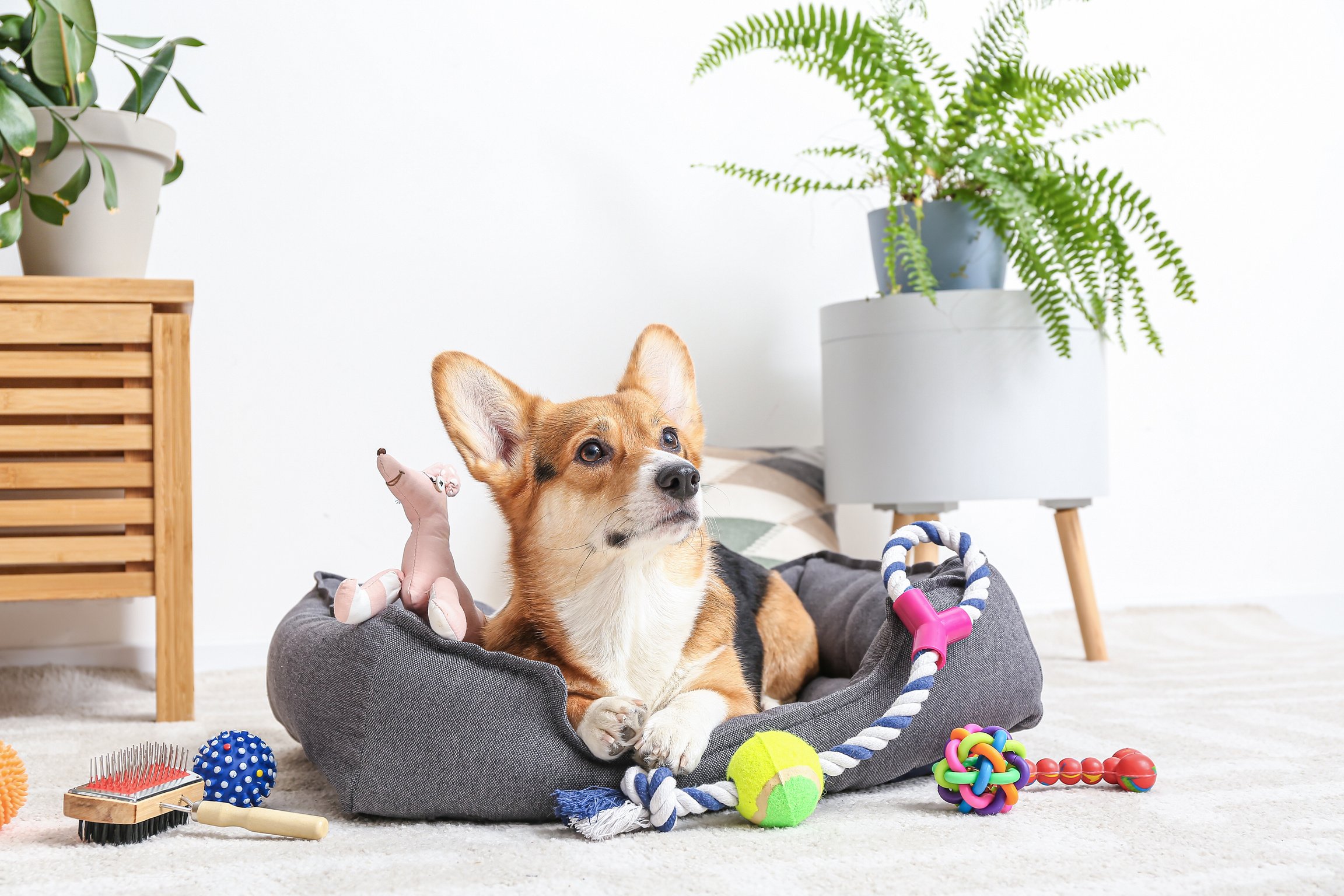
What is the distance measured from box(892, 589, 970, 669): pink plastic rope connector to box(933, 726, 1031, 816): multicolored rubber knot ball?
0.10 meters

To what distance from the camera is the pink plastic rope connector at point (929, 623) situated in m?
1.25

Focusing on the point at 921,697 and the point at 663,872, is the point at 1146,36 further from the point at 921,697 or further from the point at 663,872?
the point at 663,872

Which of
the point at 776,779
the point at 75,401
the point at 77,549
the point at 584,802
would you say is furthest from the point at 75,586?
the point at 776,779

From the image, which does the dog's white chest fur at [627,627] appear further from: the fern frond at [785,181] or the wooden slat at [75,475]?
the fern frond at [785,181]

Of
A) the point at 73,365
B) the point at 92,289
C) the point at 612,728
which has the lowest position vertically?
the point at 612,728

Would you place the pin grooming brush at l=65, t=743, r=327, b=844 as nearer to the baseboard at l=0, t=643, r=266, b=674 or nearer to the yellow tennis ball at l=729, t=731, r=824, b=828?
the yellow tennis ball at l=729, t=731, r=824, b=828

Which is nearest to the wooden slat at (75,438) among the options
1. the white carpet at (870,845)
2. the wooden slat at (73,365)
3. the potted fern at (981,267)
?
the wooden slat at (73,365)

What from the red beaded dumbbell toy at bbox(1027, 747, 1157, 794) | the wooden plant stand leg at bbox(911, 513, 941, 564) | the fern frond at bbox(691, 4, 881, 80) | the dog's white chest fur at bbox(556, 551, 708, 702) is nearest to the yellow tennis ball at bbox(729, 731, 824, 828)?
the dog's white chest fur at bbox(556, 551, 708, 702)

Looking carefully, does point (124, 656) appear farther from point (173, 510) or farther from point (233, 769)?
point (233, 769)

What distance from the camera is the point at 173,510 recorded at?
2.01 m

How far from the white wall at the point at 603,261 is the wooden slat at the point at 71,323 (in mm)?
603

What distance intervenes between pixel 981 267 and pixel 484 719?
182 cm

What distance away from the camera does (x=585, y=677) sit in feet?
4.44

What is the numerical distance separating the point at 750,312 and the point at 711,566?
5.24ft
